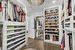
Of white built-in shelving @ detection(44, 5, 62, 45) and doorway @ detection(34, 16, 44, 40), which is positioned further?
doorway @ detection(34, 16, 44, 40)

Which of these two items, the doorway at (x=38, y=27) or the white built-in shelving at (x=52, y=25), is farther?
the doorway at (x=38, y=27)

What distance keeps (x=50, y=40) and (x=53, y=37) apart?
315mm

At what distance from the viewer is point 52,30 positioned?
27.6 feet

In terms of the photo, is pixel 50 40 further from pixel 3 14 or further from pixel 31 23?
pixel 3 14

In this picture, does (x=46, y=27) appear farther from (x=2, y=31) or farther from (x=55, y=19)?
(x=2, y=31)

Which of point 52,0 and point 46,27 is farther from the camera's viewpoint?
point 46,27

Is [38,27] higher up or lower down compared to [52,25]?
lower down

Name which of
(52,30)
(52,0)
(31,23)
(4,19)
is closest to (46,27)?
(52,30)

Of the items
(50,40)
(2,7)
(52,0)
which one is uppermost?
(52,0)

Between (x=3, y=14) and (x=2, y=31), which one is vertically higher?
(x=3, y=14)

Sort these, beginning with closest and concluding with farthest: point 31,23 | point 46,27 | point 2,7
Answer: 1. point 2,7
2. point 46,27
3. point 31,23

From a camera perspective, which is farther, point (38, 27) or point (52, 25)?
point (38, 27)

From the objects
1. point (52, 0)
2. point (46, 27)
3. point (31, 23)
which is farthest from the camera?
point (31, 23)

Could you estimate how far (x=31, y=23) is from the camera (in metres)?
11.6
